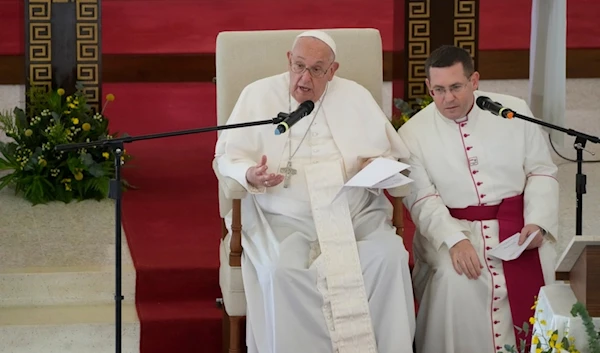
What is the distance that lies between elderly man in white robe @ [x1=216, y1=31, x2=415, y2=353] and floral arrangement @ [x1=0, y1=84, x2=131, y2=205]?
1901 millimetres

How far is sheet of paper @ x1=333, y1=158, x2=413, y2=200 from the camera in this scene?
5.08 m

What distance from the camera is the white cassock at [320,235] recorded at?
5.06 meters

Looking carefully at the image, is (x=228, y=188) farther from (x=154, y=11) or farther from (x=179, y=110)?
(x=154, y=11)

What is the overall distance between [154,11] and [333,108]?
203 inches

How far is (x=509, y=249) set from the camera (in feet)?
17.3

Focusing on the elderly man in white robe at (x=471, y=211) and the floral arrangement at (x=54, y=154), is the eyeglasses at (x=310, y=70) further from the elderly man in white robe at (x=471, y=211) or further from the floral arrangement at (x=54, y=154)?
the floral arrangement at (x=54, y=154)

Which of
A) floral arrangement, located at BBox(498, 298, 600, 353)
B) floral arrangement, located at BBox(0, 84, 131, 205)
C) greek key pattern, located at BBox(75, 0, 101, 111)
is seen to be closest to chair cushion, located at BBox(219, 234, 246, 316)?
floral arrangement, located at BBox(498, 298, 600, 353)

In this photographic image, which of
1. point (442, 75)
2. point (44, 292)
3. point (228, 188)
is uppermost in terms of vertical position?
point (442, 75)

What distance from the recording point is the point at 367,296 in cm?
513

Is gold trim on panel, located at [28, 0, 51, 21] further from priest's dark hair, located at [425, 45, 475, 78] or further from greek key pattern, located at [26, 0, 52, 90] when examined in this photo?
priest's dark hair, located at [425, 45, 475, 78]

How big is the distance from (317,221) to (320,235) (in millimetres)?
75

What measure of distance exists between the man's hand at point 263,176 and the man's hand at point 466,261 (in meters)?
0.78

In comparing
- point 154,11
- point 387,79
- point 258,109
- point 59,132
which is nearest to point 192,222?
point 59,132

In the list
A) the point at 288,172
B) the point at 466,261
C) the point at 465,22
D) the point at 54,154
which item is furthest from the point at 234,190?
the point at 465,22
